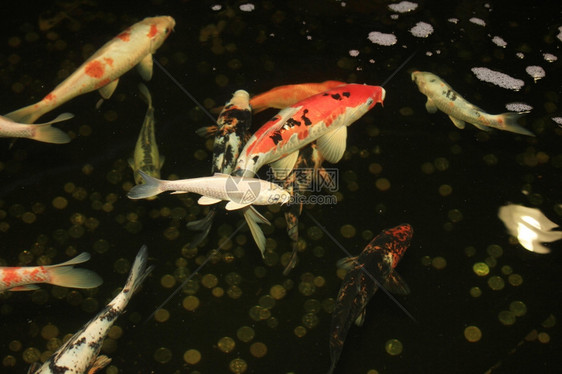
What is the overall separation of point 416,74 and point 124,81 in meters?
1.08

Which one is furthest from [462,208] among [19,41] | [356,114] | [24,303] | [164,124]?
[19,41]

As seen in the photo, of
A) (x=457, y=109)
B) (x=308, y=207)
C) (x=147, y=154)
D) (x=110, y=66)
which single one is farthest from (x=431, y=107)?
(x=110, y=66)

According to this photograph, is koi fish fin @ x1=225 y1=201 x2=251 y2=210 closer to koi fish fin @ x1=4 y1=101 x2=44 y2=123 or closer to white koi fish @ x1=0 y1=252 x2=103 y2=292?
white koi fish @ x1=0 y1=252 x2=103 y2=292

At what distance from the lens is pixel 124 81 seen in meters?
2.00

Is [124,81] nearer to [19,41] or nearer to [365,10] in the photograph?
[19,41]

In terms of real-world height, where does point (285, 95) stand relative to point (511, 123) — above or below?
above

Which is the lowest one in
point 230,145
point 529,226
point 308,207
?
point 529,226

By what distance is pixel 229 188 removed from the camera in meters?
1.49

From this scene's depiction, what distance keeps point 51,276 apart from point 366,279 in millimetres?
901

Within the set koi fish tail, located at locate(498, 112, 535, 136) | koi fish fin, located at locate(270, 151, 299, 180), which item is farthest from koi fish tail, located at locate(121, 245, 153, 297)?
koi fish tail, located at locate(498, 112, 535, 136)

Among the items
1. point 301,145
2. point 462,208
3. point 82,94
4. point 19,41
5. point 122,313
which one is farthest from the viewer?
point 19,41

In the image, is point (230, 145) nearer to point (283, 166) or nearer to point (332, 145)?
point (283, 166)

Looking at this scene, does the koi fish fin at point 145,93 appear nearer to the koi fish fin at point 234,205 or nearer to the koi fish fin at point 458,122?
the koi fish fin at point 234,205

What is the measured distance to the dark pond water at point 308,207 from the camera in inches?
62.7
